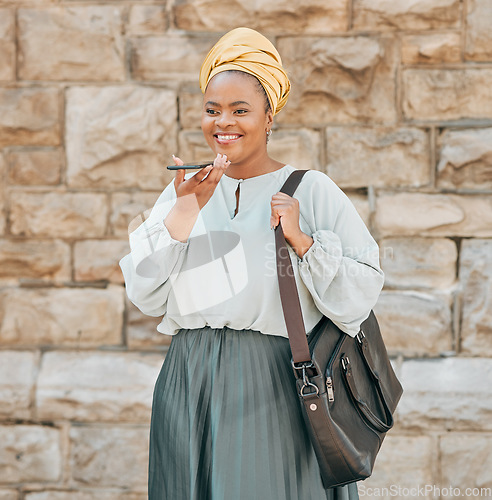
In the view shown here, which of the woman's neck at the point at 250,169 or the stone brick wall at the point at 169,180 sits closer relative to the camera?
the woman's neck at the point at 250,169

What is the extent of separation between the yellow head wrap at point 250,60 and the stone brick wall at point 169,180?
124 centimetres

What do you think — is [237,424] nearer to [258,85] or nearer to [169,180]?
[258,85]

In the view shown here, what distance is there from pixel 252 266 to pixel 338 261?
0.84ft

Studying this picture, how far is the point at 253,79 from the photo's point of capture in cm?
205

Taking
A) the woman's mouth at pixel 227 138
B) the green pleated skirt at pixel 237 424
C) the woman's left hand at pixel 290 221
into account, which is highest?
the woman's mouth at pixel 227 138

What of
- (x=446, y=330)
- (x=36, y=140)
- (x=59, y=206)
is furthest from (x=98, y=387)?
(x=446, y=330)

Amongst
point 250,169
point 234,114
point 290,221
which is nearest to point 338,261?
point 290,221

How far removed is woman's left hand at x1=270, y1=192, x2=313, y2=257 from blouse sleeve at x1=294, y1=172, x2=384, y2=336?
0.03 metres

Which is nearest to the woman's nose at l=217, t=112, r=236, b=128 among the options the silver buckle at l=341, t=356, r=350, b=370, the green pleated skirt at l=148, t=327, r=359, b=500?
the green pleated skirt at l=148, t=327, r=359, b=500

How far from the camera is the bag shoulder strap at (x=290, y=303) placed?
1.90 meters

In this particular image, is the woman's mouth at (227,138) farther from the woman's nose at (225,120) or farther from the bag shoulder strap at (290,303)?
the bag shoulder strap at (290,303)

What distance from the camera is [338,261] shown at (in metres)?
1.94

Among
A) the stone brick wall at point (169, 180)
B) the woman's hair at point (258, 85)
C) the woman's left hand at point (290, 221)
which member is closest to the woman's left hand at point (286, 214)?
the woman's left hand at point (290, 221)

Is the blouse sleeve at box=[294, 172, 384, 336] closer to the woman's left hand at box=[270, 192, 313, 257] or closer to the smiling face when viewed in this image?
the woman's left hand at box=[270, 192, 313, 257]
